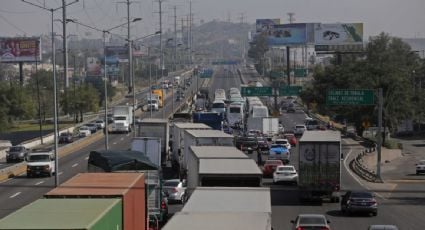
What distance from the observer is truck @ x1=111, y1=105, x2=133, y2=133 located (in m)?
97.7

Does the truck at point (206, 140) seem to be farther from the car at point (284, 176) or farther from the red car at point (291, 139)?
the red car at point (291, 139)

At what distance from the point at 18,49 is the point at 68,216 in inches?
5107

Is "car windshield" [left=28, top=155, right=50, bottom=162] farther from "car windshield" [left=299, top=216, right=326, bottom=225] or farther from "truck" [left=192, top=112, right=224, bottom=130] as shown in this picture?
"car windshield" [left=299, top=216, right=326, bottom=225]

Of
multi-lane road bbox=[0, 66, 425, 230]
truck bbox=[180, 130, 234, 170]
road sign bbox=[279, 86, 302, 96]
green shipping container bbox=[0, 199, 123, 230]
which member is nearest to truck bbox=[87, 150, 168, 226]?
multi-lane road bbox=[0, 66, 425, 230]

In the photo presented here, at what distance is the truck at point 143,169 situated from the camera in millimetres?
26891

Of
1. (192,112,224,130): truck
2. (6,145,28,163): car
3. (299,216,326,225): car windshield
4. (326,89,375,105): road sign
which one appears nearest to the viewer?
(299,216,326,225): car windshield

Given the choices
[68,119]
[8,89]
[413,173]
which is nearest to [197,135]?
[413,173]

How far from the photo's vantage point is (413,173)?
223 feet

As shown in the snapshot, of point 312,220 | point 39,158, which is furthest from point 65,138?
point 312,220

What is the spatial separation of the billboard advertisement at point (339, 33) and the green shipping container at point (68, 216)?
141146 mm

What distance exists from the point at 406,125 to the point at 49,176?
68804 millimetres

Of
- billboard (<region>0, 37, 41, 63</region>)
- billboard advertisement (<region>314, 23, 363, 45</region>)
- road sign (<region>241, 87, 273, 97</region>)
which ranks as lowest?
road sign (<region>241, 87, 273, 97</region>)

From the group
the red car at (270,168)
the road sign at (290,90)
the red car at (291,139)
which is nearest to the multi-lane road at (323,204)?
the red car at (270,168)

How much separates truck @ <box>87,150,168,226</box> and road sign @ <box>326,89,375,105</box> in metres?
34.7
